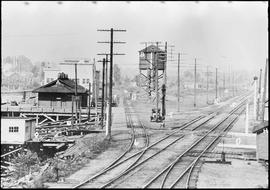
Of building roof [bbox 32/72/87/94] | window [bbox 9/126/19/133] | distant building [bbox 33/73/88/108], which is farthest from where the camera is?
distant building [bbox 33/73/88/108]

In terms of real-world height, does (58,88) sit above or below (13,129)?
above

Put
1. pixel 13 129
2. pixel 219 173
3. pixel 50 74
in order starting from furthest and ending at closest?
pixel 50 74 → pixel 13 129 → pixel 219 173

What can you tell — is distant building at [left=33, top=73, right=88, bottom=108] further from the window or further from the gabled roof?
the window

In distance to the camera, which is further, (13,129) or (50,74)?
(50,74)

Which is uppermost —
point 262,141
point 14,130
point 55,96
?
point 55,96

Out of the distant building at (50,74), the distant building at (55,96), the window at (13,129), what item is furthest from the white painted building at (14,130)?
the distant building at (50,74)

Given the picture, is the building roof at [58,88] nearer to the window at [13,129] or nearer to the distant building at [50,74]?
the distant building at [50,74]

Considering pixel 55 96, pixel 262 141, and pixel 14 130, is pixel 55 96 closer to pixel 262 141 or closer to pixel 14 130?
pixel 14 130

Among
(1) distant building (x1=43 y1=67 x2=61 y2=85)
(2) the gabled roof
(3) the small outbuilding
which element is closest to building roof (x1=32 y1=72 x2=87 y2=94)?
(2) the gabled roof

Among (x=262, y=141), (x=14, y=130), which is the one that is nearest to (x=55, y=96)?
(x=14, y=130)

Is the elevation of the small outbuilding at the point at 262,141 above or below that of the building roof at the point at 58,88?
below

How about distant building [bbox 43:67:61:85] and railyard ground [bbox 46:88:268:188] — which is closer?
railyard ground [bbox 46:88:268:188]

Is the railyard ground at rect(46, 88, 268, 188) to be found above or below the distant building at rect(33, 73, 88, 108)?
below

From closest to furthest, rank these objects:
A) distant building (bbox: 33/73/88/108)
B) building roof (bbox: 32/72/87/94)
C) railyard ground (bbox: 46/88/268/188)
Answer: railyard ground (bbox: 46/88/268/188) < building roof (bbox: 32/72/87/94) < distant building (bbox: 33/73/88/108)
